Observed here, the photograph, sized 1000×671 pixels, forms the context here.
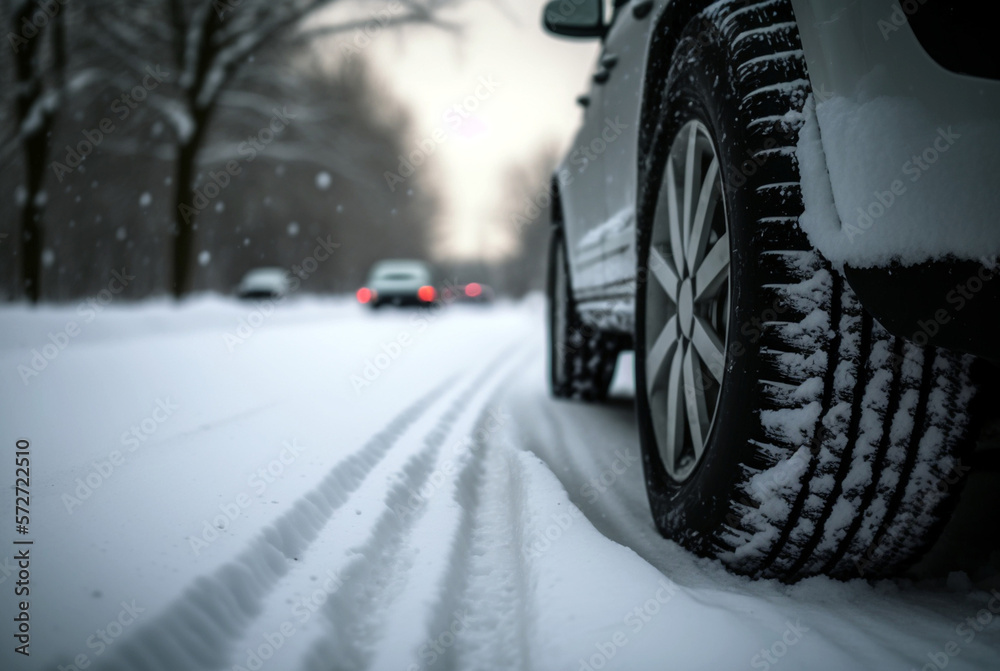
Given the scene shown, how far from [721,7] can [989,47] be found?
22.2 inches

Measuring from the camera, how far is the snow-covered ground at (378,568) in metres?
1.03


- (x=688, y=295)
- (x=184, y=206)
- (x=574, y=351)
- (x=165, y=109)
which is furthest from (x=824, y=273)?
(x=165, y=109)

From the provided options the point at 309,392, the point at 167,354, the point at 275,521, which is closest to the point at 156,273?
the point at 167,354

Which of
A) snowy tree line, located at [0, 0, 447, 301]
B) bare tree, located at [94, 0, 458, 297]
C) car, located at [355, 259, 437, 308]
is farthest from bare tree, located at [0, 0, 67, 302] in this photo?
car, located at [355, 259, 437, 308]

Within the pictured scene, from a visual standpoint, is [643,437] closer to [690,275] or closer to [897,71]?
[690,275]

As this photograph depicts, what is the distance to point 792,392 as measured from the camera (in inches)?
43.5

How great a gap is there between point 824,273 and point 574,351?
2593 mm

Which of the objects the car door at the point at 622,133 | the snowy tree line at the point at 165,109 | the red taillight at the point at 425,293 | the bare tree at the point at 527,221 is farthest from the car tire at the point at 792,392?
the bare tree at the point at 527,221

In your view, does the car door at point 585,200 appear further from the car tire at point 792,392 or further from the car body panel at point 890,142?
the car body panel at point 890,142

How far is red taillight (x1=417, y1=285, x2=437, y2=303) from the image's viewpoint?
566 inches

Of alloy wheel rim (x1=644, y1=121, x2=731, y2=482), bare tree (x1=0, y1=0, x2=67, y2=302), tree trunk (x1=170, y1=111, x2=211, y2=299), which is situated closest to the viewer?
alloy wheel rim (x1=644, y1=121, x2=731, y2=482)

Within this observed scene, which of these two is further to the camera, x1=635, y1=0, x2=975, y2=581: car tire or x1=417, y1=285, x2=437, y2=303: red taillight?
x1=417, y1=285, x2=437, y2=303: red taillight

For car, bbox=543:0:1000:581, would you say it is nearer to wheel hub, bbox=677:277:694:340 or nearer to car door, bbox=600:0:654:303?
wheel hub, bbox=677:277:694:340

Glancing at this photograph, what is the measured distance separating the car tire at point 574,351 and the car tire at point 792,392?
2.23 m
